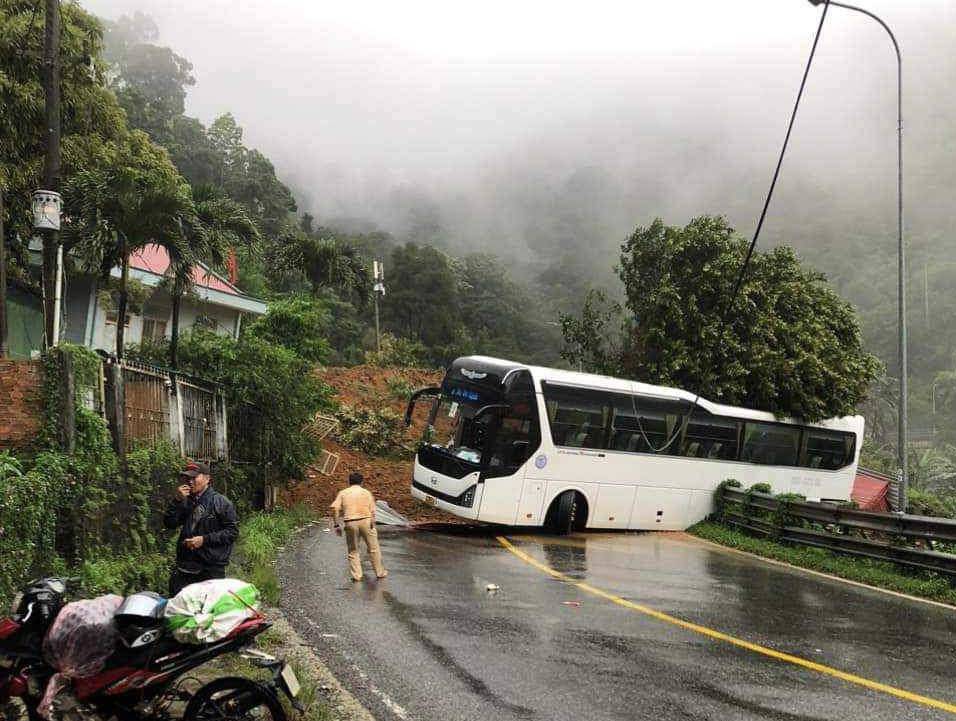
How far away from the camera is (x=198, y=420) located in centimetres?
1509

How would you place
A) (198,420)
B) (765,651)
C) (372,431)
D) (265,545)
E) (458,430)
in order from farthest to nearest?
(372,431), (458,430), (198,420), (265,545), (765,651)

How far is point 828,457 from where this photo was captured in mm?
24297

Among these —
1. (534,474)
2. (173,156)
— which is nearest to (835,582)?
(534,474)

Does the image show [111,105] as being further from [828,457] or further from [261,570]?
[828,457]

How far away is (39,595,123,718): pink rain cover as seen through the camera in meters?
4.86

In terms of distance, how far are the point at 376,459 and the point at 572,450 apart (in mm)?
12636

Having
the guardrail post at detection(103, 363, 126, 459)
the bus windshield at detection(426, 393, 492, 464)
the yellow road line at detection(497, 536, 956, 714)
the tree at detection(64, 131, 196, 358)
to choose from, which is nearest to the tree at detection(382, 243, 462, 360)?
the bus windshield at detection(426, 393, 492, 464)

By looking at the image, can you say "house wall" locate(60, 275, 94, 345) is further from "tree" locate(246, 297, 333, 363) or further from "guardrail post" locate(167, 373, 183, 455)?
"guardrail post" locate(167, 373, 183, 455)

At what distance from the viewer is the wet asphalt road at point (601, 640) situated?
646 cm

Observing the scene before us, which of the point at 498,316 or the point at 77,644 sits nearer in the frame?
the point at 77,644

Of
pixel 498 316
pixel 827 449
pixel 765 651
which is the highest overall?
pixel 498 316

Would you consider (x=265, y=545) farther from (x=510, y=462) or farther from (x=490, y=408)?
(x=510, y=462)

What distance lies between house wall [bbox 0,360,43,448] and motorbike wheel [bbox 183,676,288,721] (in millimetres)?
5116

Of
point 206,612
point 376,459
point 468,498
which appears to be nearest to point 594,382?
point 468,498
